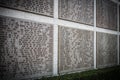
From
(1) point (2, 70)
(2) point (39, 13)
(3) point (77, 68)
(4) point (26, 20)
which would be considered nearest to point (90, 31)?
(3) point (77, 68)

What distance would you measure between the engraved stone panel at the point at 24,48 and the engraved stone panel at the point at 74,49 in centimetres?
51

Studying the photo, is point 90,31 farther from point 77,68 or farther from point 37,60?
point 37,60

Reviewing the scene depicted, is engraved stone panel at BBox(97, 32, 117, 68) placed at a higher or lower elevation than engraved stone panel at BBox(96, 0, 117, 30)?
lower

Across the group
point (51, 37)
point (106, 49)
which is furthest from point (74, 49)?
point (106, 49)

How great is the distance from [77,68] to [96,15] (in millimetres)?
2713

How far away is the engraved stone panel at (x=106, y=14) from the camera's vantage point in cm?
646

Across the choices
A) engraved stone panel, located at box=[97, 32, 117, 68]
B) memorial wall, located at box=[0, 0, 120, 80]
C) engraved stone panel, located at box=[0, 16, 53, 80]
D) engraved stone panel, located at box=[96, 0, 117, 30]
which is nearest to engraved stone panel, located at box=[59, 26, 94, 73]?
memorial wall, located at box=[0, 0, 120, 80]

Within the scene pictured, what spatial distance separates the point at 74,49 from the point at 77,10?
5.13 feet

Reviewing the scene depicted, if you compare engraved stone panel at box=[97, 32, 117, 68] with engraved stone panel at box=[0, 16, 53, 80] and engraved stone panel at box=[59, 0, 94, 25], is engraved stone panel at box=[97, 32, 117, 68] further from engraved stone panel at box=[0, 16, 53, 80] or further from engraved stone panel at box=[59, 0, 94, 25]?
engraved stone panel at box=[0, 16, 53, 80]

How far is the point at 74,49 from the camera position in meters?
5.09

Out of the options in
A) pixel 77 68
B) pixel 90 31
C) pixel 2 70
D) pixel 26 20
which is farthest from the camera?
pixel 90 31

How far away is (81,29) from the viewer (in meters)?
5.45

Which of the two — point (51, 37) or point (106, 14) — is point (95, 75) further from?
point (106, 14)

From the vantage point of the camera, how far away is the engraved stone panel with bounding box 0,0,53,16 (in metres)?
3.42
